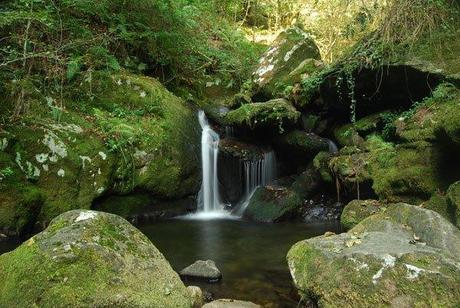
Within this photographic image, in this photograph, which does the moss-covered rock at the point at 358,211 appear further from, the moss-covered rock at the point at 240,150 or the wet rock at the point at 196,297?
the moss-covered rock at the point at 240,150

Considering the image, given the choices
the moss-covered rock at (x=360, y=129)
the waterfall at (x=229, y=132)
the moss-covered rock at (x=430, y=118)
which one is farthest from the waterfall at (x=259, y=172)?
the moss-covered rock at (x=430, y=118)

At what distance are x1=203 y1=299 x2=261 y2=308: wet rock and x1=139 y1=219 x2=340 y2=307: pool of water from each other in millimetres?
252

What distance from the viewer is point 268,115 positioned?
32.7ft

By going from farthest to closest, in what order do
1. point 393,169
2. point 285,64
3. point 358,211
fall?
point 285,64 → point 393,169 → point 358,211

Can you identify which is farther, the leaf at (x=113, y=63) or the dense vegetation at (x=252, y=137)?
the leaf at (x=113, y=63)

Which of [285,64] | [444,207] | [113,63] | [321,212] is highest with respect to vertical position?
[285,64]

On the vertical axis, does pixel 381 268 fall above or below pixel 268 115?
below

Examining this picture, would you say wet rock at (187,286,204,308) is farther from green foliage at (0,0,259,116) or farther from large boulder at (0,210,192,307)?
green foliage at (0,0,259,116)

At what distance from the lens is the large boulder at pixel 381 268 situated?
133 inches

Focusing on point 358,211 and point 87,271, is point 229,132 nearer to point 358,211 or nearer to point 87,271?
point 358,211

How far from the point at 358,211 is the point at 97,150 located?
184 inches

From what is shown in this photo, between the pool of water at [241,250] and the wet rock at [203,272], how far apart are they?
0.11 metres

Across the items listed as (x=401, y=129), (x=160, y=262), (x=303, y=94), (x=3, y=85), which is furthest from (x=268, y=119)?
(x=160, y=262)

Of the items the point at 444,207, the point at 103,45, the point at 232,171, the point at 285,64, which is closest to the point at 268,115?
the point at 232,171
